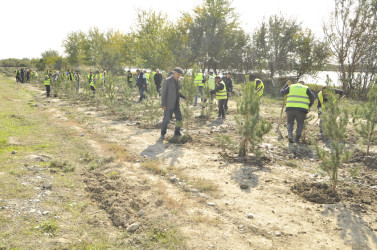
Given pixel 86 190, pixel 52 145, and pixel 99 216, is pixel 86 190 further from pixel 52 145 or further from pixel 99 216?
pixel 52 145

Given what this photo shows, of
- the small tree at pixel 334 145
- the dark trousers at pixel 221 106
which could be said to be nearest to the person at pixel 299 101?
the small tree at pixel 334 145

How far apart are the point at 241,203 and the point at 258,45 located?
93.1 feet

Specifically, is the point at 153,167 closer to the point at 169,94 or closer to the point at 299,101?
the point at 169,94

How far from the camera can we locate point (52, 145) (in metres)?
6.88

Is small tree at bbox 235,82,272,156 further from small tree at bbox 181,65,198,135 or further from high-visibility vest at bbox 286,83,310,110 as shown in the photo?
small tree at bbox 181,65,198,135

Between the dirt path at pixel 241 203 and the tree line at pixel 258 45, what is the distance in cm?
1931

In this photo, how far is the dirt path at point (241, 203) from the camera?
10.6 ft

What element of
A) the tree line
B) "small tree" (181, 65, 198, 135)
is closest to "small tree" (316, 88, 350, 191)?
"small tree" (181, 65, 198, 135)

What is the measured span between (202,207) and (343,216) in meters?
1.91

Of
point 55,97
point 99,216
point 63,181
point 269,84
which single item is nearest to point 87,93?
point 55,97

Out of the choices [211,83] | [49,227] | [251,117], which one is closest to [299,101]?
[251,117]

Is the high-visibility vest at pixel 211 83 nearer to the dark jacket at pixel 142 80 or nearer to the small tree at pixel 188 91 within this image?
the small tree at pixel 188 91

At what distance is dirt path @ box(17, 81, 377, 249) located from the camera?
3.22 m

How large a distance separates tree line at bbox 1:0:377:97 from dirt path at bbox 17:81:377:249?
19309 mm
